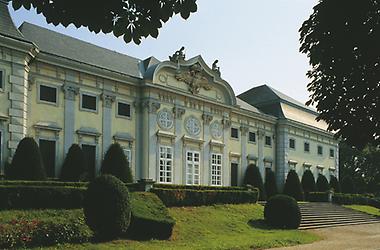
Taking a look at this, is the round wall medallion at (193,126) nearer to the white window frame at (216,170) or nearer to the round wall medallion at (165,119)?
the round wall medallion at (165,119)

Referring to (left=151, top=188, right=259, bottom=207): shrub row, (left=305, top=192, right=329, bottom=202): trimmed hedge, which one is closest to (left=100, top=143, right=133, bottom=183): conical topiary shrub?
(left=151, top=188, right=259, bottom=207): shrub row

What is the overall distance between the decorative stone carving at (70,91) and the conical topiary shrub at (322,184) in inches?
1188

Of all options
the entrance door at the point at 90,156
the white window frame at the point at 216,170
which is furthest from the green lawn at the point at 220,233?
the white window frame at the point at 216,170

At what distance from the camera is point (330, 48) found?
1105 centimetres

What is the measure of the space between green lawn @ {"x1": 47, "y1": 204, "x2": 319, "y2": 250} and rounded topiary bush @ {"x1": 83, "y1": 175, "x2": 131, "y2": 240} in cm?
55

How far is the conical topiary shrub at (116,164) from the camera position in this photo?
98.4 ft

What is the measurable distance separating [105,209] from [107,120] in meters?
14.1

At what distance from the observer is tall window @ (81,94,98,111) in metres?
30.8

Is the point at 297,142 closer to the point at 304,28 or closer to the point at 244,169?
the point at 244,169

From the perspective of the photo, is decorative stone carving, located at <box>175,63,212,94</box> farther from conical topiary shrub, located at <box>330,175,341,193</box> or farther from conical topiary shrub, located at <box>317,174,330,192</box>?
conical topiary shrub, located at <box>330,175,341,193</box>

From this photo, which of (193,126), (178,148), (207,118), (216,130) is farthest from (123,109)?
(216,130)

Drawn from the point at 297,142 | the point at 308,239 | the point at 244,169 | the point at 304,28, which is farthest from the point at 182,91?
the point at 304,28

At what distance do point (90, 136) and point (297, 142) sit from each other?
2557cm

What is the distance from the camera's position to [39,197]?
20422 millimetres
